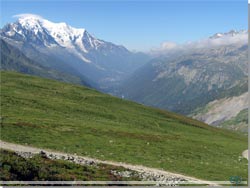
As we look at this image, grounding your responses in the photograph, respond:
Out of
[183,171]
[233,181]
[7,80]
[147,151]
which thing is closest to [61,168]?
[233,181]

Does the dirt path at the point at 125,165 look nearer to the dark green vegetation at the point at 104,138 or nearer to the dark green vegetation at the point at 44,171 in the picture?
the dark green vegetation at the point at 104,138

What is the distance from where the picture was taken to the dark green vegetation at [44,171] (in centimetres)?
2288

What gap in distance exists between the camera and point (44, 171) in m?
24.9

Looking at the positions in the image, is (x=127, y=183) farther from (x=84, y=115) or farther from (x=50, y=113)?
(x=84, y=115)

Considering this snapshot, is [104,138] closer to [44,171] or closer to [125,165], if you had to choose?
[125,165]

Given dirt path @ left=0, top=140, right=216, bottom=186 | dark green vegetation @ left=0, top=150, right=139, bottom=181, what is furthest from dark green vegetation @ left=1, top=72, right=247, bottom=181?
dark green vegetation @ left=0, top=150, right=139, bottom=181

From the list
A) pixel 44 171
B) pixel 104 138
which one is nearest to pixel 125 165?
pixel 44 171

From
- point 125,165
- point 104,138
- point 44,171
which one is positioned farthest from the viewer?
point 104,138

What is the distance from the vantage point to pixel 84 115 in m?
77.1

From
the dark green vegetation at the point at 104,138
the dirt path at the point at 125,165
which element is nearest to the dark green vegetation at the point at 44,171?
the dirt path at the point at 125,165

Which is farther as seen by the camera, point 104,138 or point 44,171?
point 104,138

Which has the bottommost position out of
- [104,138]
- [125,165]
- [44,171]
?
[44,171]

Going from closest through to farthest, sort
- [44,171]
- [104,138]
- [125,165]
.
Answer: [44,171] < [125,165] < [104,138]

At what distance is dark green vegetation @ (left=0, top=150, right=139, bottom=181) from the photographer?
75.0 feet
